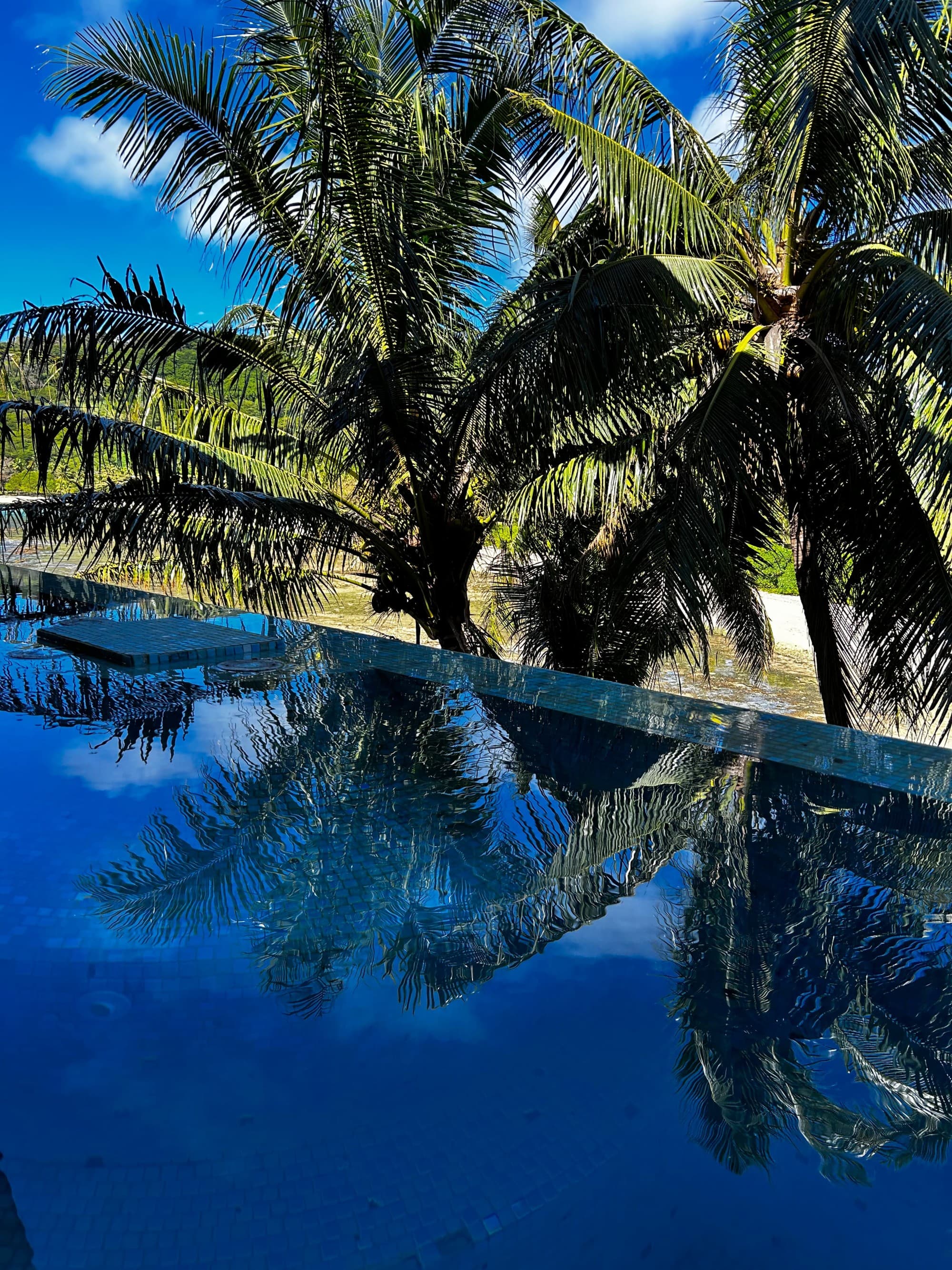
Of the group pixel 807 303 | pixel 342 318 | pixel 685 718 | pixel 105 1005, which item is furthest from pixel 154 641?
pixel 807 303

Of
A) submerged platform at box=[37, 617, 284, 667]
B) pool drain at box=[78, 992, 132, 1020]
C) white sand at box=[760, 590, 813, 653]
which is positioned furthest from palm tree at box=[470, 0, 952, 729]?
white sand at box=[760, 590, 813, 653]

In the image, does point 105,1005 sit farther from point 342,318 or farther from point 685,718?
point 342,318

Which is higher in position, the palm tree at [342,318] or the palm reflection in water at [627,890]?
the palm tree at [342,318]

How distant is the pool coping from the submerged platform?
1.16 feet

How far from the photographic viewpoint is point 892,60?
4574 mm

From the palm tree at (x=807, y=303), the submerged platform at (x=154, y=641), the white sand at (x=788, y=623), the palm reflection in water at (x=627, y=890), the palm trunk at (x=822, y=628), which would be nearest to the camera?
the palm reflection in water at (x=627, y=890)

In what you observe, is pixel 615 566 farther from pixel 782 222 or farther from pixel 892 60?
pixel 892 60

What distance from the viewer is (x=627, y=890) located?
6.88 ft

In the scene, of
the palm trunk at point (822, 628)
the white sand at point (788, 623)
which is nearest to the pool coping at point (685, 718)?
the palm trunk at point (822, 628)

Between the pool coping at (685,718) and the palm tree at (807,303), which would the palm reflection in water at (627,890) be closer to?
the pool coping at (685,718)

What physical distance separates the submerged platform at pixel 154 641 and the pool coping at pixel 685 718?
1.16ft

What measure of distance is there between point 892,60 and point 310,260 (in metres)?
3.58

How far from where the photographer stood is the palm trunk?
642cm

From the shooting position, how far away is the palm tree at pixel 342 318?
568cm
